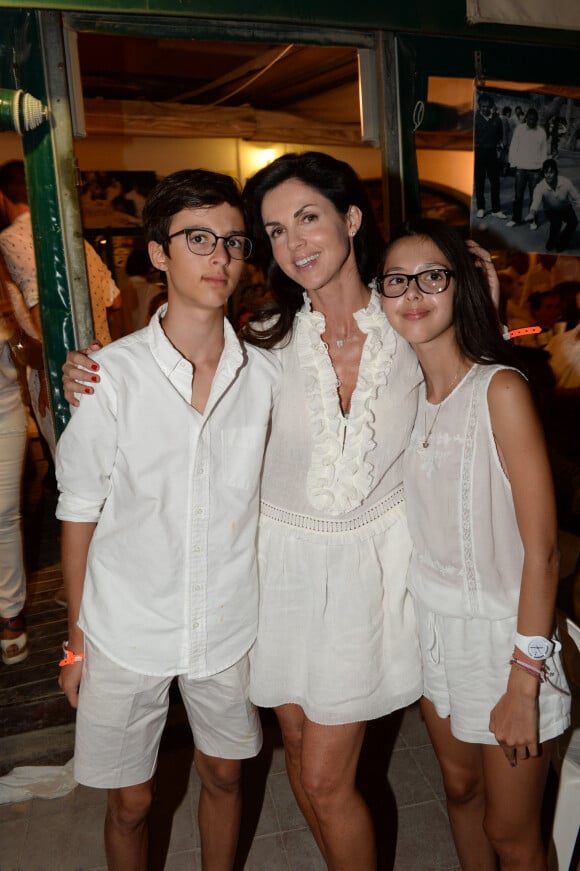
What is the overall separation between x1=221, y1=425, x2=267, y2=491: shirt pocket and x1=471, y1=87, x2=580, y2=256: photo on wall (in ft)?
6.86

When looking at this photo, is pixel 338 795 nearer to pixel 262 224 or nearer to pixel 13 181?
pixel 262 224

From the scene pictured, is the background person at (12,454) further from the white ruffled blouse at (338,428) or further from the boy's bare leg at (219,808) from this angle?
the boy's bare leg at (219,808)

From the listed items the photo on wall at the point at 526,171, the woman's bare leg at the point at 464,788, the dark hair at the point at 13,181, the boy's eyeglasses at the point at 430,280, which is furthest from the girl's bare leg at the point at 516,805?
the dark hair at the point at 13,181

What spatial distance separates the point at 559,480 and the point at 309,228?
2.23m

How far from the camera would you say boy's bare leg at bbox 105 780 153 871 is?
6.75ft

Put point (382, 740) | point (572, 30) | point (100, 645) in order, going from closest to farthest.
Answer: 1. point (100, 645)
2. point (382, 740)
3. point (572, 30)

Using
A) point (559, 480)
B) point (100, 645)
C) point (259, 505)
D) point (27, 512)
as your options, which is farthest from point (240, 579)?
point (27, 512)

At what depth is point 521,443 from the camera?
5.81 ft

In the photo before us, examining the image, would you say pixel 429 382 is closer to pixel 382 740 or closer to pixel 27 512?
pixel 382 740

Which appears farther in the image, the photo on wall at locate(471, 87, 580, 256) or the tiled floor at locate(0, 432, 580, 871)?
the photo on wall at locate(471, 87, 580, 256)

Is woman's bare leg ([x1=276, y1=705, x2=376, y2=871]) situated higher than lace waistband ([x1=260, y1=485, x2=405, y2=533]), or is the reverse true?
lace waistband ([x1=260, y1=485, x2=405, y2=533])

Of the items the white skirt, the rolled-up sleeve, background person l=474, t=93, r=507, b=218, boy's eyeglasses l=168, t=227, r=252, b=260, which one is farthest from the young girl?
background person l=474, t=93, r=507, b=218

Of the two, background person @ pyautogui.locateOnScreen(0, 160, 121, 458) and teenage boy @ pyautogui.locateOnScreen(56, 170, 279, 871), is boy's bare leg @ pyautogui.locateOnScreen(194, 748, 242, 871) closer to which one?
teenage boy @ pyautogui.locateOnScreen(56, 170, 279, 871)

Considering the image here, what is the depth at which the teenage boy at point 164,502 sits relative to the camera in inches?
74.1
